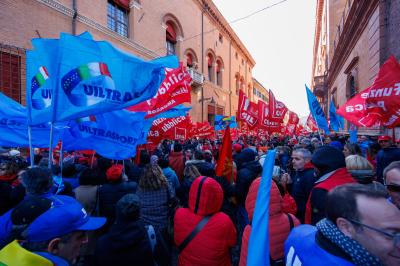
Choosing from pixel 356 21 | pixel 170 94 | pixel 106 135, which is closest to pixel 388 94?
pixel 170 94

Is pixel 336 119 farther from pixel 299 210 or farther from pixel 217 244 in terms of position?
pixel 217 244

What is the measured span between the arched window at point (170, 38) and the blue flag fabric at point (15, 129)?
16728 millimetres

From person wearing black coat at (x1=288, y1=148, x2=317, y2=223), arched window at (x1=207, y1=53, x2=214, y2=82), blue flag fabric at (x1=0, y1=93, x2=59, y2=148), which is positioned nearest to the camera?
person wearing black coat at (x1=288, y1=148, x2=317, y2=223)

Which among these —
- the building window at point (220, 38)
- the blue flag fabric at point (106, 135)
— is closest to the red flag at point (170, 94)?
the blue flag fabric at point (106, 135)

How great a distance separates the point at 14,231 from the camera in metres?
1.67

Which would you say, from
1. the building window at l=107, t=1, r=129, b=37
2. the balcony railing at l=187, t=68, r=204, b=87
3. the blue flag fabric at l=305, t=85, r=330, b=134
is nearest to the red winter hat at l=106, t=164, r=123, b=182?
the blue flag fabric at l=305, t=85, r=330, b=134

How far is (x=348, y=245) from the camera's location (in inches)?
44.2

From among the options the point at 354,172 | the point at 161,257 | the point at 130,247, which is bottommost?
the point at 161,257

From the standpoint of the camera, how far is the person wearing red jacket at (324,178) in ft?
7.93

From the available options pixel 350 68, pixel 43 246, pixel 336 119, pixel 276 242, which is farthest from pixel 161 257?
pixel 350 68

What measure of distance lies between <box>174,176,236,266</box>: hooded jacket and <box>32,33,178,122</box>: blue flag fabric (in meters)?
1.31

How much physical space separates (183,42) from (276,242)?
2104 cm

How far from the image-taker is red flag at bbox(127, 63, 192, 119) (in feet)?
16.0

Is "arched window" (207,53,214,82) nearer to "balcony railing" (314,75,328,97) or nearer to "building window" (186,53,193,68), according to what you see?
"building window" (186,53,193,68)
